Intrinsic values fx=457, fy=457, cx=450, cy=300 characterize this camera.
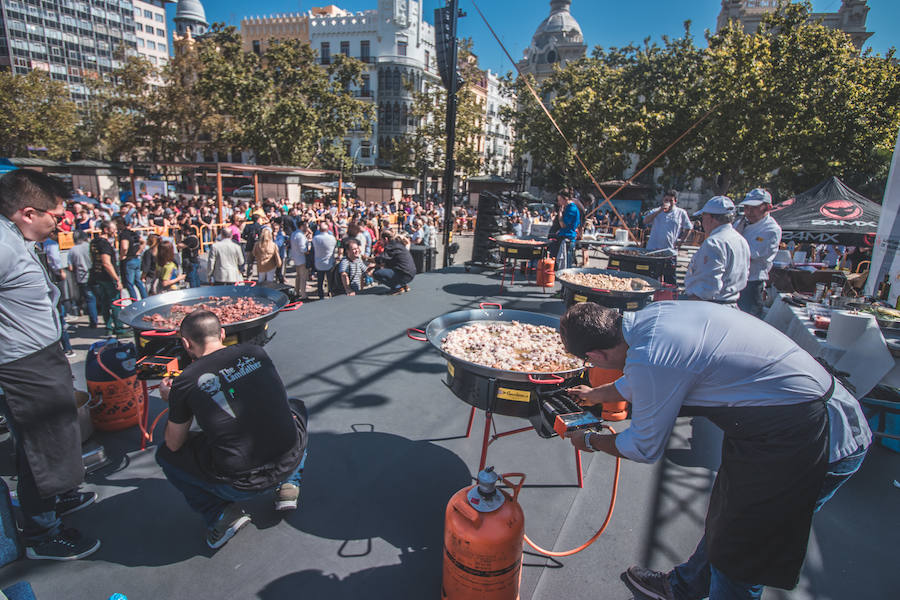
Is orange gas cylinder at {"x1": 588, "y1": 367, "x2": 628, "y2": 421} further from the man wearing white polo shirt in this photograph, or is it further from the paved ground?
the man wearing white polo shirt

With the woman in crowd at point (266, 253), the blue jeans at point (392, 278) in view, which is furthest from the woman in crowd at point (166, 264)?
the blue jeans at point (392, 278)

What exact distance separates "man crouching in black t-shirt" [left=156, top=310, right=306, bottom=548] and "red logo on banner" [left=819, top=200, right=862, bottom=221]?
13.9m

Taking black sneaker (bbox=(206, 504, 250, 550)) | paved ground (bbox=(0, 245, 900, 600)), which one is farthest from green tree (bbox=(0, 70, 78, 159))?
black sneaker (bbox=(206, 504, 250, 550))

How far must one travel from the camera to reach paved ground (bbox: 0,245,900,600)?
264 centimetres

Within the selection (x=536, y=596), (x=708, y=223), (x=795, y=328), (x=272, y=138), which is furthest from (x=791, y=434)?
(x=272, y=138)

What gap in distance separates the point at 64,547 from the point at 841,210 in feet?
50.8

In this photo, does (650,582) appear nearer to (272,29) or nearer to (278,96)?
(278,96)

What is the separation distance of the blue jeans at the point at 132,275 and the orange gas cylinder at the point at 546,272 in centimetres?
780

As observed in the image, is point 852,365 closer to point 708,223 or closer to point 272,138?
point 708,223

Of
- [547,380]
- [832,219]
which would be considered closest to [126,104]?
[547,380]

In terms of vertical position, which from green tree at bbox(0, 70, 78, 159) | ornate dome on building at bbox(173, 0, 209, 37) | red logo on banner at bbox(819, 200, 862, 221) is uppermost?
ornate dome on building at bbox(173, 0, 209, 37)

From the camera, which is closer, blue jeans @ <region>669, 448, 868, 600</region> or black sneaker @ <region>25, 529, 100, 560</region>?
blue jeans @ <region>669, 448, 868, 600</region>

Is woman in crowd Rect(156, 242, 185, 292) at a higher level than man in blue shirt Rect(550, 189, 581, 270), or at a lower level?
lower

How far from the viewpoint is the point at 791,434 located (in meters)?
1.96
